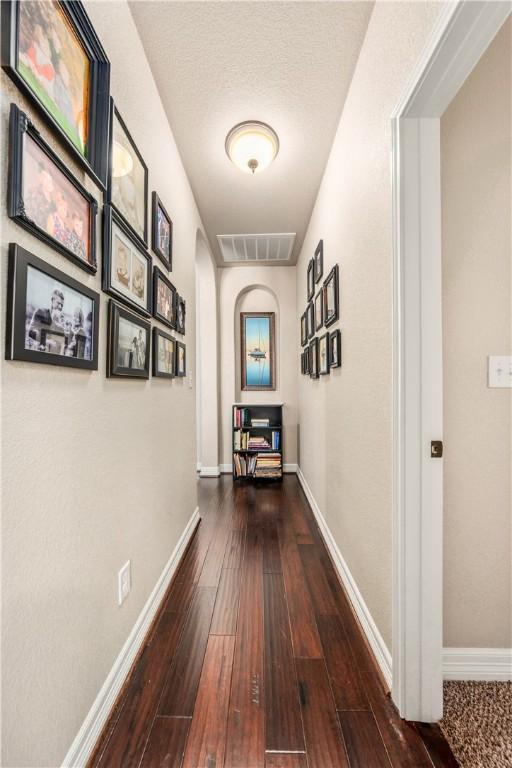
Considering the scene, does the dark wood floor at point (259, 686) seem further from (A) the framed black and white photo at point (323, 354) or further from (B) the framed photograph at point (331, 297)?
(B) the framed photograph at point (331, 297)

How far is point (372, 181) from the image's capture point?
1428 mm

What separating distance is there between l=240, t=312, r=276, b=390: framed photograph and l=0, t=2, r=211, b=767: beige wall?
2707 mm

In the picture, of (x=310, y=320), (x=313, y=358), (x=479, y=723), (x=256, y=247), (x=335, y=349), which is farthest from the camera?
(x=256, y=247)

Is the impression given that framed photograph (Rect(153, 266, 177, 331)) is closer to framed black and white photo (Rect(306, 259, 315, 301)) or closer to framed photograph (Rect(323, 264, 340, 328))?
framed photograph (Rect(323, 264, 340, 328))

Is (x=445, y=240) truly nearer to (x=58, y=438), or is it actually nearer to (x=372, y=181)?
(x=372, y=181)

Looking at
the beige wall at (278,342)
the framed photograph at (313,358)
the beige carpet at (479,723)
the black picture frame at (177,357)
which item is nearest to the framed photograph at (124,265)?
the black picture frame at (177,357)

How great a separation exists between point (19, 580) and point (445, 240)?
62.2 inches

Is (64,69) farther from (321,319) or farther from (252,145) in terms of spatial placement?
(321,319)

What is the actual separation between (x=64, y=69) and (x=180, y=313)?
4.51ft

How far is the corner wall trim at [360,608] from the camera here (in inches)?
49.7

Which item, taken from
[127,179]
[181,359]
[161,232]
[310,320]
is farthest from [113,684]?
[310,320]

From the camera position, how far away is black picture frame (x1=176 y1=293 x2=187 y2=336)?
2.18 metres

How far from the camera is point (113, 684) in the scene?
3.78 ft

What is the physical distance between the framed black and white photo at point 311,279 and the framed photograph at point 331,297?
21.2 inches
